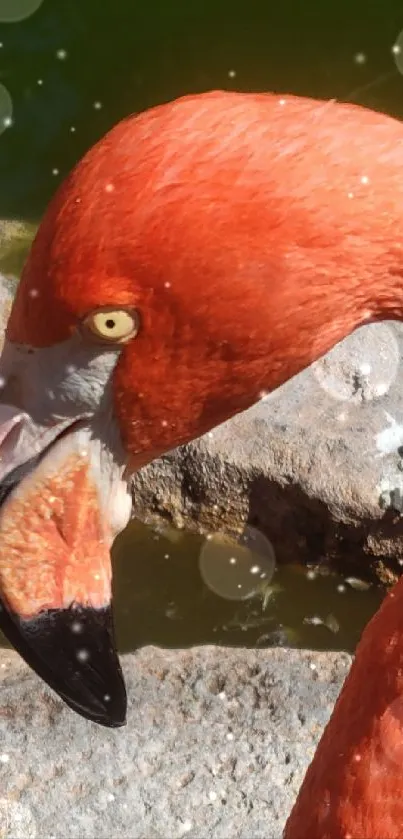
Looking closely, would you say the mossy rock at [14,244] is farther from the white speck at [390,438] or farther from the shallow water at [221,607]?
the white speck at [390,438]

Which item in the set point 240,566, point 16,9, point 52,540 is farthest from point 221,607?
point 16,9

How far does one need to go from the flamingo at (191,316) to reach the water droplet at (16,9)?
4024mm

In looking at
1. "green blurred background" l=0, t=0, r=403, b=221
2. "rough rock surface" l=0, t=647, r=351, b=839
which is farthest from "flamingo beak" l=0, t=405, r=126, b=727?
"green blurred background" l=0, t=0, r=403, b=221

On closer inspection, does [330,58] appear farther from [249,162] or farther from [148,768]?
[249,162]

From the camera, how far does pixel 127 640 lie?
9.40 ft

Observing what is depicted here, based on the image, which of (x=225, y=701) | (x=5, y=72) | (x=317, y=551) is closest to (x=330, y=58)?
(x=5, y=72)

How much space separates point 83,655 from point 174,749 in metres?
0.72

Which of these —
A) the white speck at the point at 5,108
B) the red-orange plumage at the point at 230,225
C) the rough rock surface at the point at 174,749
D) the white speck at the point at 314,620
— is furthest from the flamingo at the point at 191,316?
the white speck at the point at 5,108

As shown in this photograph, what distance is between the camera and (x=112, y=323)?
1130mm

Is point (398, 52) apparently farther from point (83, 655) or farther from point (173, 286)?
point (173, 286)

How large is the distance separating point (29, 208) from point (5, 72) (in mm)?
942

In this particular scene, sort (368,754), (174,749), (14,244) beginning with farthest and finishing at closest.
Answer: (14,244)
(174,749)
(368,754)

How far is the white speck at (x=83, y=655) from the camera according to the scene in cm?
153

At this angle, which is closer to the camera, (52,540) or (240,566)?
(52,540)
